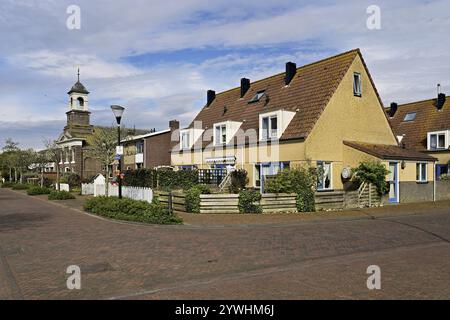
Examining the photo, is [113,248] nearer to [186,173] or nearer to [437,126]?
[186,173]

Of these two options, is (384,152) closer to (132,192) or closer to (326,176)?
(326,176)

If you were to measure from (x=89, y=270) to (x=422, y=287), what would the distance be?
6098mm

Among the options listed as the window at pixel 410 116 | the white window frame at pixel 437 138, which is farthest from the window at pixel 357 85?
the window at pixel 410 116

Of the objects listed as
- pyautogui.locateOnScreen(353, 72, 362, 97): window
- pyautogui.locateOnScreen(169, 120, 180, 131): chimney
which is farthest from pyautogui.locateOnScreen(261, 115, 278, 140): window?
pyautogui.locateOnScreen(169, 120, 180, 131): chimney

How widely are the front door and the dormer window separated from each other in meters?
11.2

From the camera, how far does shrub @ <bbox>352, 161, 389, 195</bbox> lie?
74.4ft

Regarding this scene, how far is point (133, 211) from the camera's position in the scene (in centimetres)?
1692

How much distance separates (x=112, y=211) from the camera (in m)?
17.6

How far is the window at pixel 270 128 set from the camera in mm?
26661

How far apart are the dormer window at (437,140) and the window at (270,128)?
51.3ft

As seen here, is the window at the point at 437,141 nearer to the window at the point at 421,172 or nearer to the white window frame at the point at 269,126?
the window at the point at 421,172

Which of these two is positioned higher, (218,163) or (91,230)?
(218,163)
